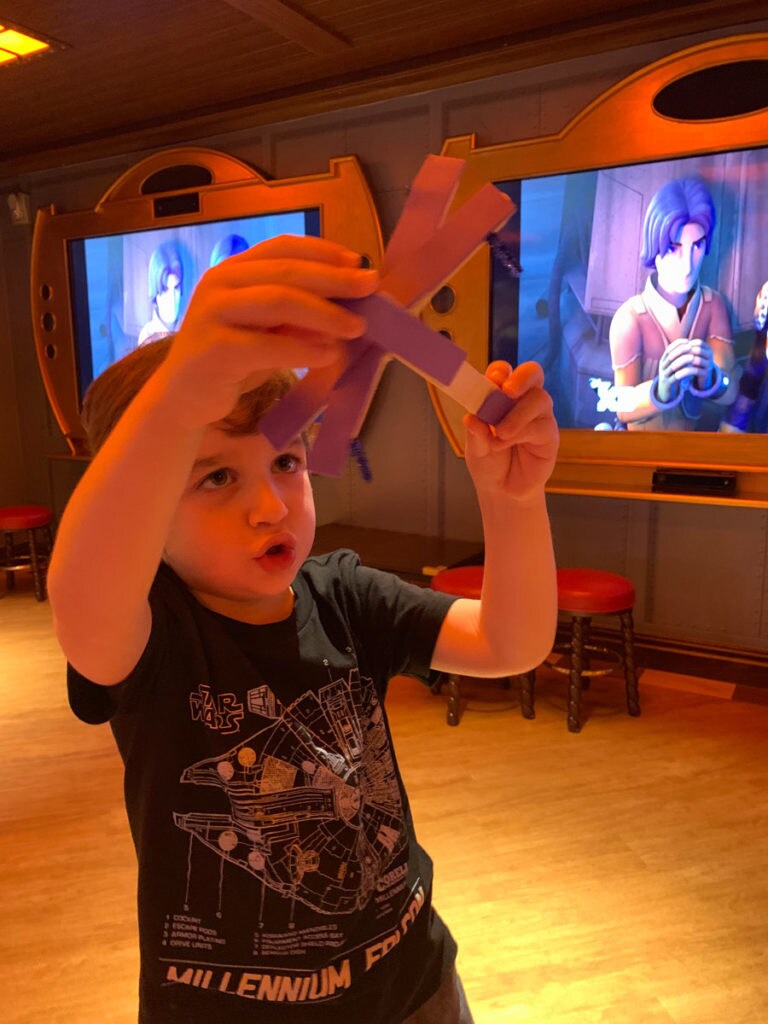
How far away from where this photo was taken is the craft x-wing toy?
51 centimetres

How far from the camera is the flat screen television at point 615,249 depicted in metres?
2.76

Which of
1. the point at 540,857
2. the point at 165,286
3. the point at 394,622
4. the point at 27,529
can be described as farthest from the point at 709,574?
the point at 27,529

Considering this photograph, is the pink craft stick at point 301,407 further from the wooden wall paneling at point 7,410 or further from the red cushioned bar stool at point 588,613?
the wooden wall paneling at point 7,410

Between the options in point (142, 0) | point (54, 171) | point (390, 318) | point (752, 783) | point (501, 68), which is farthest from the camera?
point (54, 171)

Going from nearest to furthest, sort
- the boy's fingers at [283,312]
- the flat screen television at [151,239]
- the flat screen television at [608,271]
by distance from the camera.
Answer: the boy's fingers at [283,312], the flat screen television at [608,271], the flat screen television at [151,239]

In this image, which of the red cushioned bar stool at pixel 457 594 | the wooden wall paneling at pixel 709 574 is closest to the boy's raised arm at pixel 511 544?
the red cushioned bar stool at pixel 457 594

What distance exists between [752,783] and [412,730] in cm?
111

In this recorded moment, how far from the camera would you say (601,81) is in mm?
3066

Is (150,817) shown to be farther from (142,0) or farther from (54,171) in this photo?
(54,171)

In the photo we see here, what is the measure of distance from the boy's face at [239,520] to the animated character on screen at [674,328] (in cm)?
255

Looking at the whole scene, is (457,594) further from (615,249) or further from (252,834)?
(252,834)

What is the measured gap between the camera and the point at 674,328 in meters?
2.94

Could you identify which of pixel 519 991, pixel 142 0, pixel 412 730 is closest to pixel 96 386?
pixel 519 991

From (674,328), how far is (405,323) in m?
2.73
